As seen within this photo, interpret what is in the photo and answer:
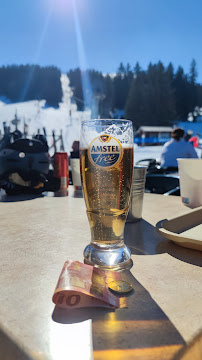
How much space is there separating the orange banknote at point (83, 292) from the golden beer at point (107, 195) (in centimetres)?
11

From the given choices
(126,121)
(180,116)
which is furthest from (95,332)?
(180,116)

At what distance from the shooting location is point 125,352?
0.22 metres

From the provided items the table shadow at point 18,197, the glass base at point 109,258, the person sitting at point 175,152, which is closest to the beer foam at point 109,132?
the glass base at point 109,258

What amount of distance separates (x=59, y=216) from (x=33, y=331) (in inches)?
17.6

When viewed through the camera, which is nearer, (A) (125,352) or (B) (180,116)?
(A) (125,352)

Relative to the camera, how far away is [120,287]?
320 mm

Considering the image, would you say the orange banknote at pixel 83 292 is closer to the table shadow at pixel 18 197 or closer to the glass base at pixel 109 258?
the glass base at pixel 109 258

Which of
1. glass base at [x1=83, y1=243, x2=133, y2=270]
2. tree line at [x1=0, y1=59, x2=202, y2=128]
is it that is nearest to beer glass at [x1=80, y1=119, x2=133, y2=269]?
glass base at [x1=83, y1=243, x2=133, y2=270]

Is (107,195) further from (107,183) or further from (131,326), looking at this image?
(131,326)

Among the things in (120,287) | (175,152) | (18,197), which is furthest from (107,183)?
(175,152)

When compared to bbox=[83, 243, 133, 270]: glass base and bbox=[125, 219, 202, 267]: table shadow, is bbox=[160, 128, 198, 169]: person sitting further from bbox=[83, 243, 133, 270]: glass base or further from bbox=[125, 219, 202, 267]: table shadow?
bbox=[83, 243, 133, 270]: glass base

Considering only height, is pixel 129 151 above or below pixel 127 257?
above

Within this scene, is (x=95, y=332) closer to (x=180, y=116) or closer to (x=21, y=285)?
(x=21, y=285)

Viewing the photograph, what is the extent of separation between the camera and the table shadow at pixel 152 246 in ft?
Result: 1.42
